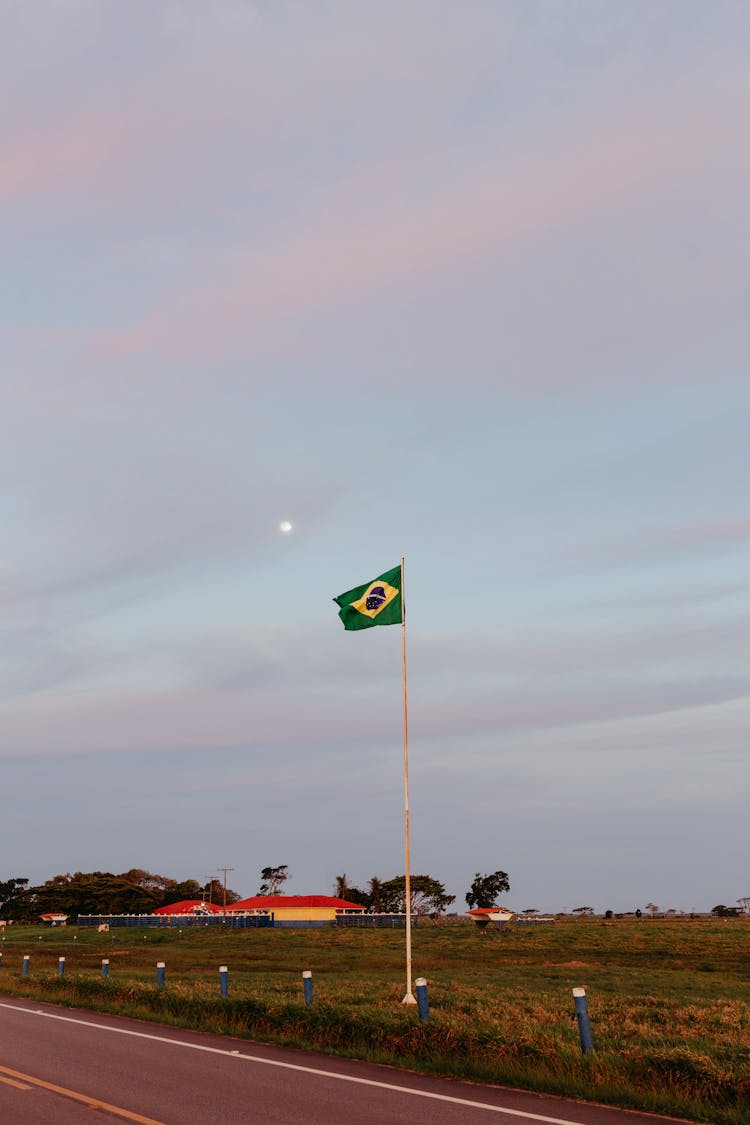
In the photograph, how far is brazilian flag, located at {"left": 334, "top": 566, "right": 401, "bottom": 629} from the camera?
23.2m

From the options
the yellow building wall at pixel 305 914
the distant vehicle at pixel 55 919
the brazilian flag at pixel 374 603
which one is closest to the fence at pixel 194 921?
the yellow building wall at pixel 305 914

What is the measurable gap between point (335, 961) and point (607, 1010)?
31179mm

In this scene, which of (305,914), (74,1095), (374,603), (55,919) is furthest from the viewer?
(55,919)

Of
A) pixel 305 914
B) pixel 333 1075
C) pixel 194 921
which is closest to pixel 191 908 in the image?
pixel 194 921

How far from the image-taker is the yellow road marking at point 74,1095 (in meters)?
10.7

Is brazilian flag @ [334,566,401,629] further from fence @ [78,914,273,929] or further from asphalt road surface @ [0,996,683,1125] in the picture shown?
fence @ [78,914,273,929]

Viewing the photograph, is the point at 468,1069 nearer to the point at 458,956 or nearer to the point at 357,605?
the point at 357,605

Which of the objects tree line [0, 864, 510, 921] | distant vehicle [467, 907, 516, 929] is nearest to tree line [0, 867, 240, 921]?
tree line [0, 864, 510, 921]

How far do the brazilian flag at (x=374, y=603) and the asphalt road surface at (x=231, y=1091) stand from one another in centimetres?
969

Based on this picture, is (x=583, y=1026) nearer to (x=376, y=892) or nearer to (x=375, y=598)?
(x=375, y=598)

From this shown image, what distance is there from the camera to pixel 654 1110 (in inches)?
441

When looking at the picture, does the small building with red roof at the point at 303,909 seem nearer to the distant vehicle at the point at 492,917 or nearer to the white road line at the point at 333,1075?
the distant vehicle at the point at 492,917

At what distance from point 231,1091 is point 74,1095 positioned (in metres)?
1.96

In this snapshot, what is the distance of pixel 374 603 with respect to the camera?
77.0ft
